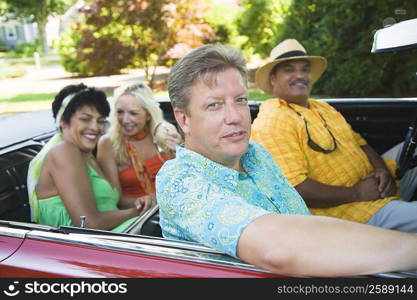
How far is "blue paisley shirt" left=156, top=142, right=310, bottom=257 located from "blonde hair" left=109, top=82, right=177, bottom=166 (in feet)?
4.71

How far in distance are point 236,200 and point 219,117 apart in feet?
1.10

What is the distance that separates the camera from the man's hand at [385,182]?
2787 mm

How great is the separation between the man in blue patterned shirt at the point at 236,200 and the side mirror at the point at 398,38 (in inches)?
19.8

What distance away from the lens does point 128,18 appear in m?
11.0

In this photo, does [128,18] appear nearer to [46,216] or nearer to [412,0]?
[412,0]

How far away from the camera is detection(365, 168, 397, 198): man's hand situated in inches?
110

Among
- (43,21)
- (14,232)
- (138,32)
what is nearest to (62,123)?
(14,232)

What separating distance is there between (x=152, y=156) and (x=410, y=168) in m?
1.67

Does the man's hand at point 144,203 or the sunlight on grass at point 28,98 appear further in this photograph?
the sunlight on grass at point 28,98

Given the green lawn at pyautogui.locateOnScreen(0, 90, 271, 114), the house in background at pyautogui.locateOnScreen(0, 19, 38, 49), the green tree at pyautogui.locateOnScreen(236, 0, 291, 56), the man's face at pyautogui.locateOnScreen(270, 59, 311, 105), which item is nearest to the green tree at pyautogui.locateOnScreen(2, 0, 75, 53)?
the green lawn at pyautogui.locateOnScreen(0, 90, 271, 114)

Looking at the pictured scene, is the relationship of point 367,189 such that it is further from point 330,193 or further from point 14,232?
point 14,232

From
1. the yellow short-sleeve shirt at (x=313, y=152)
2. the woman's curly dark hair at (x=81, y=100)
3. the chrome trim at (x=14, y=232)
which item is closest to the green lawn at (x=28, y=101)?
the yellow short-sleeve shirt at (x=313, y=152)

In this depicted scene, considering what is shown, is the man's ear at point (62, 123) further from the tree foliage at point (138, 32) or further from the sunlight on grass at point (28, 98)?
the sunlight on grass at point (28, 98)

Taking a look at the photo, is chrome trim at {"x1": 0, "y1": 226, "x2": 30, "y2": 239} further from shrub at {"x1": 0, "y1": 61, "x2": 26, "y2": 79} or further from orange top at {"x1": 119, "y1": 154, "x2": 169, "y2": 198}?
shrub at {"x1": 0, "y1": 61, "x2": 26, "y2": 79}
